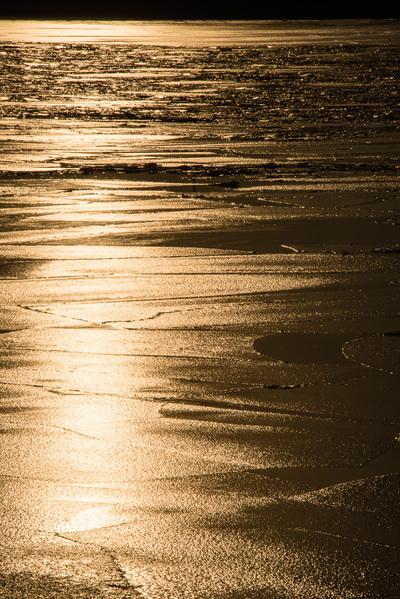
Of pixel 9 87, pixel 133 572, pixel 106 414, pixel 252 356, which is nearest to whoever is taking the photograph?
pixel 133 572

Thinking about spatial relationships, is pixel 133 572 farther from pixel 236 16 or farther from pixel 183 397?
pixel 236 16

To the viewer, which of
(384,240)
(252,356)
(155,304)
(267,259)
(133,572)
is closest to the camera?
(133,572)

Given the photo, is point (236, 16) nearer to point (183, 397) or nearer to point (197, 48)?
point (197, 48)

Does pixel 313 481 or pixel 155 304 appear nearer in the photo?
pixel 313 481

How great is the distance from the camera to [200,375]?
546 centimetres

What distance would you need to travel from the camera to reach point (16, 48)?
133 feet

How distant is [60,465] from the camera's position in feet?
14.3

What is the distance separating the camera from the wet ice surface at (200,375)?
366cm

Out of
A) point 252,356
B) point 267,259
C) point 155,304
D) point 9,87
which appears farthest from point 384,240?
point 9,87

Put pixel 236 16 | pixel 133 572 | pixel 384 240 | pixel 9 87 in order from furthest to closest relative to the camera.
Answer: pixel 236 16 < pixel 9 87 < pixel 384 240 < pixel 133 572

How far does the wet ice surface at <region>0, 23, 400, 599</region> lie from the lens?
3658 millimetres

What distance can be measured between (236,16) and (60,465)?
7636 centimetres

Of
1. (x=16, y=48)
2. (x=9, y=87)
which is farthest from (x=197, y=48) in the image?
(x=9, y=87)

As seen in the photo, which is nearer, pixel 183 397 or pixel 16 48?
pixel 183 397
